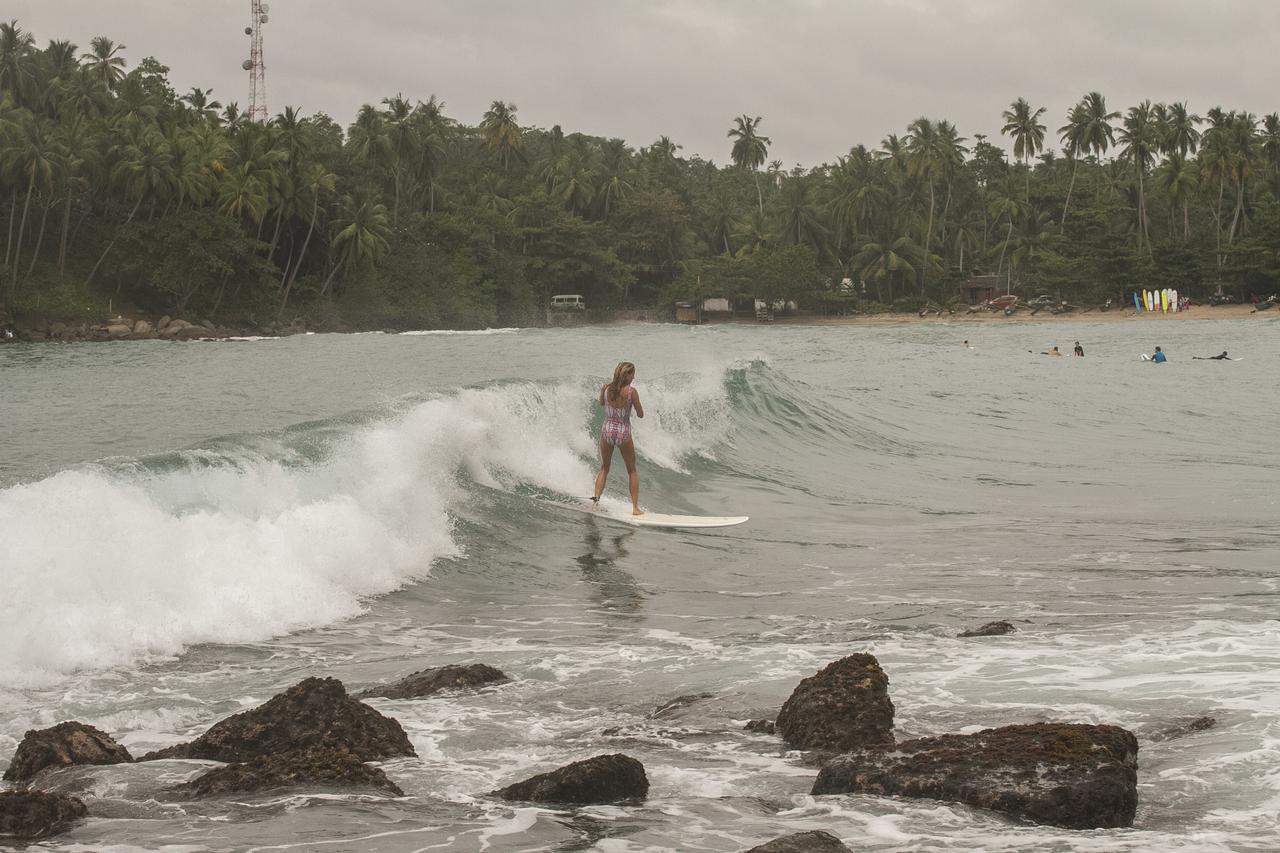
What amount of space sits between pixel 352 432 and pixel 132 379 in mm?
26392

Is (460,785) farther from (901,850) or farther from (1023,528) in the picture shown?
(1023,528)

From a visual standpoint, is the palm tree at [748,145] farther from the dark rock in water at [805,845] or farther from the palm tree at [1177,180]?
the dark rock in water at [805,845]

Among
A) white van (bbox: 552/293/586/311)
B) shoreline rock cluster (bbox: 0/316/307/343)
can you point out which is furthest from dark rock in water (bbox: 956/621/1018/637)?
white van (bbox: 552/293/586/311)

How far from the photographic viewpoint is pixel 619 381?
13984mm

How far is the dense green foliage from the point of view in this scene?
81312 mm

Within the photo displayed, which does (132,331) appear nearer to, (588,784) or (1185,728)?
(588,784)

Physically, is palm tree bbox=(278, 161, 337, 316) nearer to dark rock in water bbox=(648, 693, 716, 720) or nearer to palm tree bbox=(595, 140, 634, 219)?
palm tree bbox=(595, 140, 634, 219)

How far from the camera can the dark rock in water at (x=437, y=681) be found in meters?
7.06

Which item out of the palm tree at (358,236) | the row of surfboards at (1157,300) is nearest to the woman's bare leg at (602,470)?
the palm tree at (358,236)

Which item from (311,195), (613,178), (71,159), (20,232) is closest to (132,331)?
(20,232)

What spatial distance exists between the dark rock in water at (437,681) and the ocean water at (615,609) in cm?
15

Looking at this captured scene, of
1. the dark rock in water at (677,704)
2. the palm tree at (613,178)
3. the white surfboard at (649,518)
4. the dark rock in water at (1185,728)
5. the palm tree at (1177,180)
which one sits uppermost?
the palm tree at (613,178)

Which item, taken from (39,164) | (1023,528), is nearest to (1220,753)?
(1023,528)

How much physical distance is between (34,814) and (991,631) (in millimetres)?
5619
